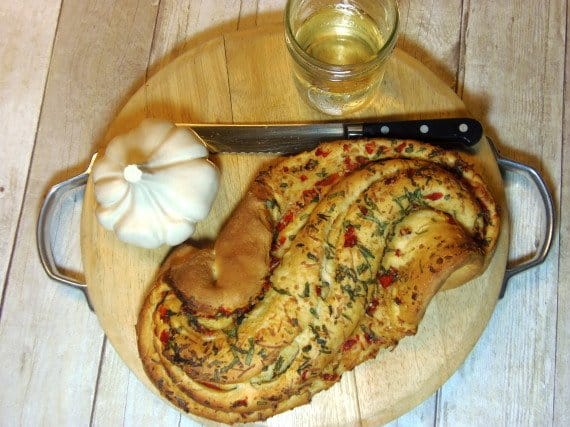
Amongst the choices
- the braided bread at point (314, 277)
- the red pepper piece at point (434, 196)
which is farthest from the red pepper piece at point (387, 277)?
the red pepper piece at point (434, 196)

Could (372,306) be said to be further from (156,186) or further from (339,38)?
(339,38)

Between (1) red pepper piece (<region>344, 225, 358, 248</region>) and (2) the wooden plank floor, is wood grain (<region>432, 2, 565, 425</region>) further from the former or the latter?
(1) red pepper piece (<region>344, 225, 358, 248</region>)

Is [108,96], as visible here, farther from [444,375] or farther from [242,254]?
[444,375]

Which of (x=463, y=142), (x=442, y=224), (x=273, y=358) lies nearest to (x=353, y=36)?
(x=463, y=142)

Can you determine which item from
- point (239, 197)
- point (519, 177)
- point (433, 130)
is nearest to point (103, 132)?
point (239, 197)

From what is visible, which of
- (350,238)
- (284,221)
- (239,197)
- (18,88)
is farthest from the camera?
(18,88)

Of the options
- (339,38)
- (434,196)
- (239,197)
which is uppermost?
(339,38)
